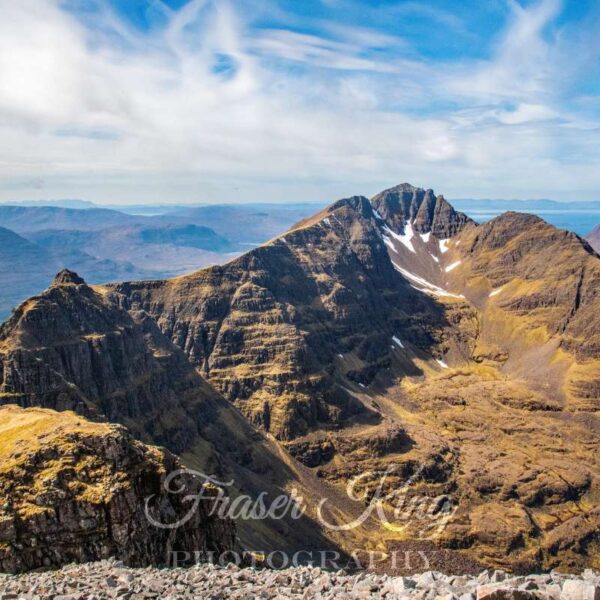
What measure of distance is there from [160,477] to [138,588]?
114ft

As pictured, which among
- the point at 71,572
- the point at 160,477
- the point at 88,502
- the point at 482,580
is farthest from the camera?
the point at 160,477

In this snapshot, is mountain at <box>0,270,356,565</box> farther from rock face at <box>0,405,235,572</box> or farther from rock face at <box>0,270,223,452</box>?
rock face at <box>0,405,235,572</box>

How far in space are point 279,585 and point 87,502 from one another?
3453 cm

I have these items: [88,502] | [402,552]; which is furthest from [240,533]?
[88,502]

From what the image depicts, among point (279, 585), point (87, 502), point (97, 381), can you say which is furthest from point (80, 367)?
point (279, 585)

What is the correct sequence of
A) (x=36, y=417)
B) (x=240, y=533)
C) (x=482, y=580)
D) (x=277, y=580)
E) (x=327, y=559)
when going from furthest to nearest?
(x=327, y=559) → (x=240, y=533) → (x=36, y=417) → (x=277, y=580) → (x=482, y=580)

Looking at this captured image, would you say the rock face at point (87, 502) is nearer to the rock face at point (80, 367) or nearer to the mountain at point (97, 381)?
the mountain at point (97, 381)

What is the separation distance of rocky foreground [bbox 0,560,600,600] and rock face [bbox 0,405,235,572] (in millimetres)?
12281

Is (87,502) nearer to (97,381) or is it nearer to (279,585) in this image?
(279,585)

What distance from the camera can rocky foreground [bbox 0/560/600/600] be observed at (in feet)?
104

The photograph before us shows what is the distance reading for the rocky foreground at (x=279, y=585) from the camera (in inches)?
1249

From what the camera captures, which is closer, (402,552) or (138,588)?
(138,588)

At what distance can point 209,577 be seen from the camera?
51.1 meters

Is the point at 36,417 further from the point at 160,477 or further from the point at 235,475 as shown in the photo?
the point at 235,475
